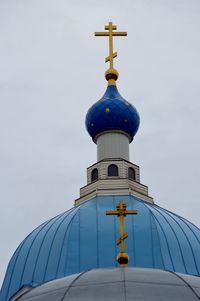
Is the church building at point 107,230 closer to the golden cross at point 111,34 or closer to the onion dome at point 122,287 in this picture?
the golden cross at point 111,34

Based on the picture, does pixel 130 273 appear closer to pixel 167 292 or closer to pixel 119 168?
pixel 167 292

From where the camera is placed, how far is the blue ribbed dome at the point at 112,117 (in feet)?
63.3

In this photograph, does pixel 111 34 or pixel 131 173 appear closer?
pixel 131 173

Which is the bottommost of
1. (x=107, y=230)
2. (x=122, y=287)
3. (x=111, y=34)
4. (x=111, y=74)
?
(x=122, y=287)

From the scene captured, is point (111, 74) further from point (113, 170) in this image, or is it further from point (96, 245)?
point (96, 245)

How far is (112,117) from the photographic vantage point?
19.3m

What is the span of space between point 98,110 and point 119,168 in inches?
62.8

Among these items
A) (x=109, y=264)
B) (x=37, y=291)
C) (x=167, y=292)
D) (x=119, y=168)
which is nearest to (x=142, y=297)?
(x=167, y=292)

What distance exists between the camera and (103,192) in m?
17.9

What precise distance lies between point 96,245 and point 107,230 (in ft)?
1.35

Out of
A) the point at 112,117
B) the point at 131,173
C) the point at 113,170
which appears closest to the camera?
the point at 113,170

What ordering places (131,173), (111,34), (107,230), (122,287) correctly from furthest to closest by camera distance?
(111,34) → (131,173) → (107,230) → (122,287)

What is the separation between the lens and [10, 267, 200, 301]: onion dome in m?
8.74

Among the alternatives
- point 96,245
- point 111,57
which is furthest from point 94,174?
point 96,245
